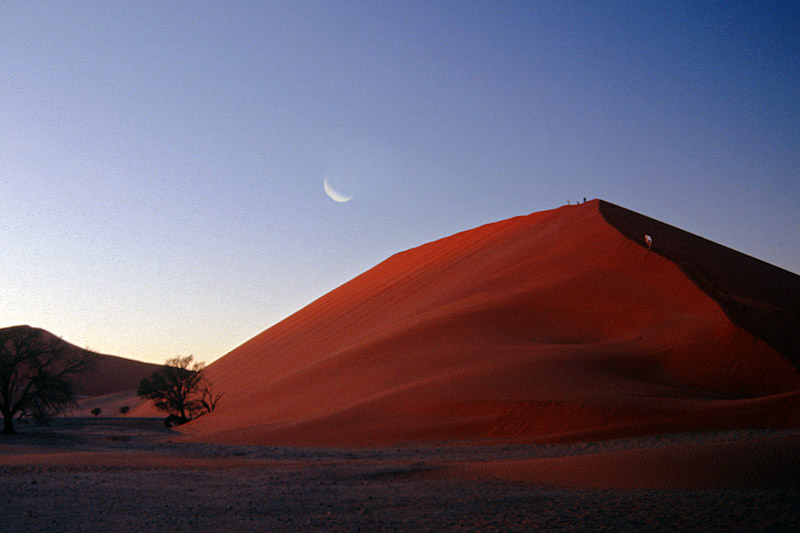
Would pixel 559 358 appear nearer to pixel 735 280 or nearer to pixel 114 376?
pixel 735 280

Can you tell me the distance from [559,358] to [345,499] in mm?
10960

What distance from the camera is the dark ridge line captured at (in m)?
→ 19.3

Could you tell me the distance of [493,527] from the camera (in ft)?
22.9

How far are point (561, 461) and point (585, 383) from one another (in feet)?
21.1

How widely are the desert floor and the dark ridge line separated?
779 cm

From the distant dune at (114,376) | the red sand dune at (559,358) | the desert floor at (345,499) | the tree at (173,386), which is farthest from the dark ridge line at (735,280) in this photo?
the distant dune at (114,376)

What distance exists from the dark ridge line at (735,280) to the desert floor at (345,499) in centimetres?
779

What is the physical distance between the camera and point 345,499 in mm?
8781

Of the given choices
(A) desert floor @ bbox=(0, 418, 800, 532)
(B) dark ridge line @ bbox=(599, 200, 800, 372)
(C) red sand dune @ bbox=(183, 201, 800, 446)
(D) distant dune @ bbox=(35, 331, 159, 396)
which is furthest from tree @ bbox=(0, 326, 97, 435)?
(D) distant dune @ bbox=(35, 331, 159, 396)

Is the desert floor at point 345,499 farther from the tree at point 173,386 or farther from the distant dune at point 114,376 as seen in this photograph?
the distant dune at point 114,376

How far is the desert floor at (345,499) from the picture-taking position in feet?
23.3

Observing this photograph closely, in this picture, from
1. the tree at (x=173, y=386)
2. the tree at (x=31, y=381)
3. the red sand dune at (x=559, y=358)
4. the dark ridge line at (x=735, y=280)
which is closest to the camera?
the red sand dune at (x=559, y=358)

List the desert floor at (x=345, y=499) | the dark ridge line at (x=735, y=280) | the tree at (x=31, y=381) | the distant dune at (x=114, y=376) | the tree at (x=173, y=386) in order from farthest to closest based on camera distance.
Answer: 1. the distant dune at (x=114, y=376)
2. the tree at (x=173, y=386)
3. the tree at (x=31, y=381)
4. the dark ridge line at (x=735, y=280)
5. the desert floor at (x=345, y=499)

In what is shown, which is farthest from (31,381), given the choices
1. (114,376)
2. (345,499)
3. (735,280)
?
(114,376)
